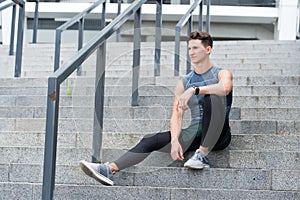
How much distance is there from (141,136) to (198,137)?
1.68ft

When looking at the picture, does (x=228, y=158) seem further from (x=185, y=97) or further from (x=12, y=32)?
(x=12, y=32)

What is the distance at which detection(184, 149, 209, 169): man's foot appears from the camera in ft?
13.8

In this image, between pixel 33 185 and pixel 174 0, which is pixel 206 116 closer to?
pixel 33 185

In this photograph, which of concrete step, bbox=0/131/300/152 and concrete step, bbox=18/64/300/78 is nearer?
concrete step, bbox=0/131/300/152

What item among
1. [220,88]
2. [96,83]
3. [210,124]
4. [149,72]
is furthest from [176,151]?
[149,72]

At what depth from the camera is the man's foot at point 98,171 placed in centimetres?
412

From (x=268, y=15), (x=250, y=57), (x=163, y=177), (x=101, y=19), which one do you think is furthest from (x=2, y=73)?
(x=268, y=15)

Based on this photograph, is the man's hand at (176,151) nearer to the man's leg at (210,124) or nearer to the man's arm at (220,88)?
the man's leg at (210,124)

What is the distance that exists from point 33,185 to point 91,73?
0.78m

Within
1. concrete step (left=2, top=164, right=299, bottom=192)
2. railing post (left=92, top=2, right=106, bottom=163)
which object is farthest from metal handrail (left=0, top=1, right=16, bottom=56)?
concrete step (left=2, top=164, right=299, bottom=192)

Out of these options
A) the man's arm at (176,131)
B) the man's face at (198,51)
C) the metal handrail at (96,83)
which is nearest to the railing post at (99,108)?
the metal handrail at (96,83)

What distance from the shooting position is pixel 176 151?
4289 mm

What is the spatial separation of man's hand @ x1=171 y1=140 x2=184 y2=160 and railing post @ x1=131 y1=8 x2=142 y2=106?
1.17 metres

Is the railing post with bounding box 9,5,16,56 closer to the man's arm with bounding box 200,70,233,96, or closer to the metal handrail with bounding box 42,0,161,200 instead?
the metal handrail with bounding box 42,0,161,200
